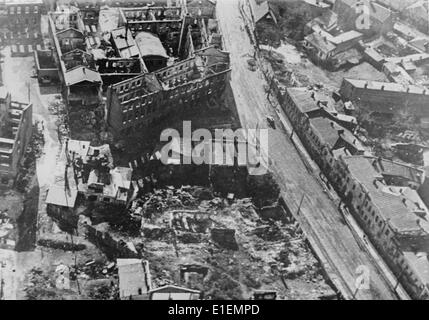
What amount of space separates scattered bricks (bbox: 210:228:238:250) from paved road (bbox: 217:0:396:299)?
12861 millimetres

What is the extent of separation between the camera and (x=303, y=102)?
4336 inches

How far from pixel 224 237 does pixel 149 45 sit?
49764 mm

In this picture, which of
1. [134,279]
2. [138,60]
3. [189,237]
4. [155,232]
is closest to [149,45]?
[138,60]

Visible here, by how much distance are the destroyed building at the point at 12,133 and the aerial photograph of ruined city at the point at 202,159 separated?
34 centimetres

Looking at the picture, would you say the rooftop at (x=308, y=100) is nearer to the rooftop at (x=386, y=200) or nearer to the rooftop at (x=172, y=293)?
the rooftop at (x=386, y=200)

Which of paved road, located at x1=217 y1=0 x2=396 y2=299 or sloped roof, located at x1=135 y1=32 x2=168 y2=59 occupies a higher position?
sloped roof, located at x1=135 y1=32 x2=168 y2=59

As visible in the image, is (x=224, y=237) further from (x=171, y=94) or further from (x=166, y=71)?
(x=166, y=71)

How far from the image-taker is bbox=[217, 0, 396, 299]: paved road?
8562 cm

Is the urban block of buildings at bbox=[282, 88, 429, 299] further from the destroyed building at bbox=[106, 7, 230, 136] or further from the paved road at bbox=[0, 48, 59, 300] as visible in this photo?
the paved road at bbox=[0, 48, 59, 300]

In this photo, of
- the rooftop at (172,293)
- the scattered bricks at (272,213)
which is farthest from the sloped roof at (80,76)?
the rooftop at (172,293)

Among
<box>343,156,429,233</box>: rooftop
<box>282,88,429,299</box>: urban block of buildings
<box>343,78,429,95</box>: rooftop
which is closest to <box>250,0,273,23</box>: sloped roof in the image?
<box>343,78,429,95</box>: rooftop

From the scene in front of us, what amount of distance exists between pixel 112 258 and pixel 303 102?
5123 centimetres

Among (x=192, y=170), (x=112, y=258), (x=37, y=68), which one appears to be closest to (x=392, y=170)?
(x=192, y=170)

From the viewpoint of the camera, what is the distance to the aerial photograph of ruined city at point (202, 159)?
8319cm
